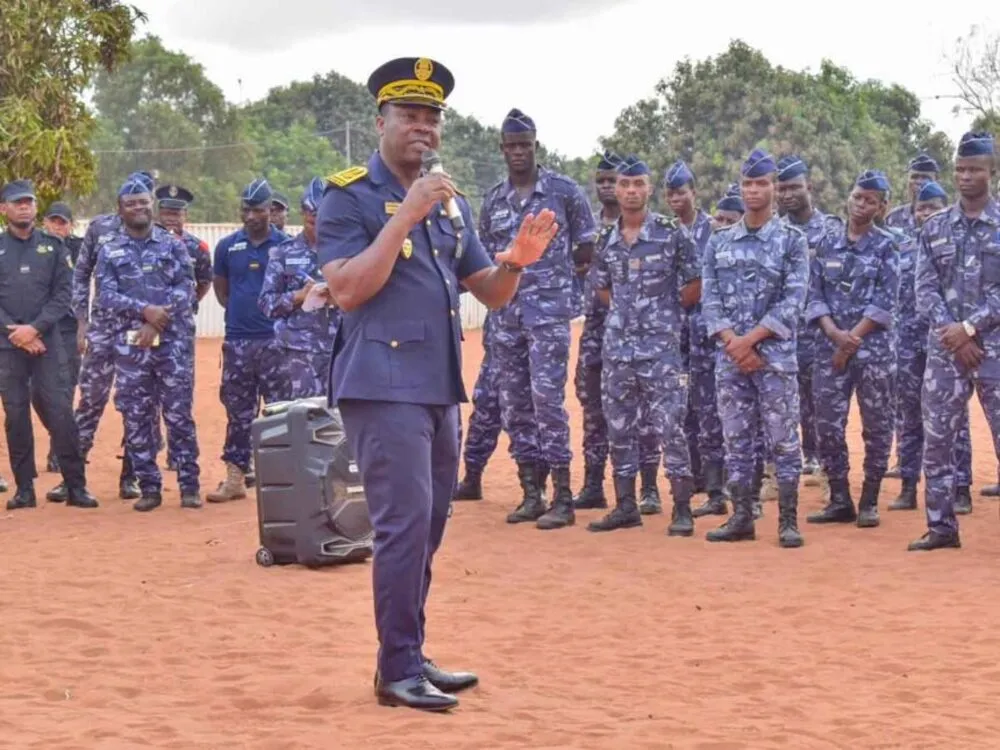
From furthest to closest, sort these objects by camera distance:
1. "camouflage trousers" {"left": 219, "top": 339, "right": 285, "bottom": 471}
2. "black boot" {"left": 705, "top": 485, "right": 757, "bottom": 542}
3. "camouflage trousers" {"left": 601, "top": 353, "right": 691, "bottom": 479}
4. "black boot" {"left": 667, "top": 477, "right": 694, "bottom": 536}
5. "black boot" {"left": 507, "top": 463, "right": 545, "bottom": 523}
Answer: "camouflage trousers" {"left": 219, "top": 339, "right": 285, "bottom": 471}
"black boot" {"left": 507, "top": 463, "right": 545, "bottom": 523}
"black boot" {"left": 667, "top": 477, "right": 694, "bottom": 536}
"camouflage trousers" {"left": 601, "top": 353, "right": 691, "bottom": 479}
"black boot" {"left": 705, "top": 485, "right": 757, "bottom": 542}

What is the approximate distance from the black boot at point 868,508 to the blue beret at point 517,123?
3.27m

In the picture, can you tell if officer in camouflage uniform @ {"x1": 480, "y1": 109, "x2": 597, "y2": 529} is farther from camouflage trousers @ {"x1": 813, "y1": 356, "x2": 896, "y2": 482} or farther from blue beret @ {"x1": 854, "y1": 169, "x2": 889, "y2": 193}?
blue beret @ {"x1": 854, "y1": 169, "x2": 889, "y2": 193}

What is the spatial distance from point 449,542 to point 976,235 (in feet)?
12.3

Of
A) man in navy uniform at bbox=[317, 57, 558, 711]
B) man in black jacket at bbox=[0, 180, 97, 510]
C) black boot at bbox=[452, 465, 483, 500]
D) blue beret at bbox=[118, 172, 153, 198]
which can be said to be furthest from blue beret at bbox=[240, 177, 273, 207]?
man in navy uniform at bbox=[317, 57, 558, 711]

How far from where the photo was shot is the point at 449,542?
10727mm

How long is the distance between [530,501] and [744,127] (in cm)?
3044

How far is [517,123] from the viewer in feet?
36.1

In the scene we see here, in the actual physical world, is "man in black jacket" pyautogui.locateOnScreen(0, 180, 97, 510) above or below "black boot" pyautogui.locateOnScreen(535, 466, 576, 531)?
above

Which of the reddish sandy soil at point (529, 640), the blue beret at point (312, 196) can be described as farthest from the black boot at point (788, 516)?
the blue beret at point (312, 196)

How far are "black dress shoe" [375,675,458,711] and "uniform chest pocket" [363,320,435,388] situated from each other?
1110mm

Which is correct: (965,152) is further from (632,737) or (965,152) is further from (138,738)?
(138,738)

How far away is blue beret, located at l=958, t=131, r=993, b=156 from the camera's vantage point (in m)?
9.75

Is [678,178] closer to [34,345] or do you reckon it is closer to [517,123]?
[517,123]

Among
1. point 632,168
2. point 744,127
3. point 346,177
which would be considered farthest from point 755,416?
point 744,127
